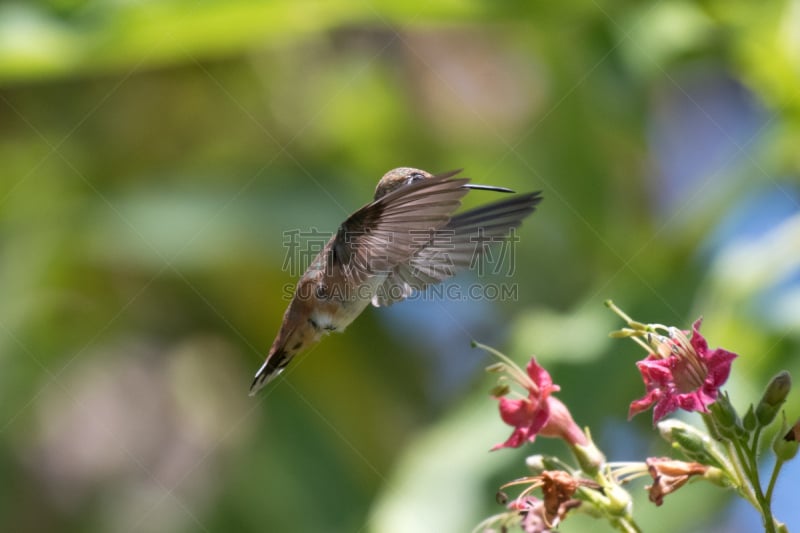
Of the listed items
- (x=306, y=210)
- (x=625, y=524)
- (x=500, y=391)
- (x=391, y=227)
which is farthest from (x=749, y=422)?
(x=306, y=210)

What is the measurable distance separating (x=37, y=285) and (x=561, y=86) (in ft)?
6.48

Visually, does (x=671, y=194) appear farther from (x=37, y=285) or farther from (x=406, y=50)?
(x=37, y=285)

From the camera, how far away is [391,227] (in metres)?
1.71

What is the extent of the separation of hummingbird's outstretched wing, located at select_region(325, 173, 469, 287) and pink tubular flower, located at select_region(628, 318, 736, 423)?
1.27ft

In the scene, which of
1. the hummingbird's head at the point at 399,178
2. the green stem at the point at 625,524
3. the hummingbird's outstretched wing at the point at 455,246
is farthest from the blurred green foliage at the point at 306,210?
the green stem at the point at 625,524

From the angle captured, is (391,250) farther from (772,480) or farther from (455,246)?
(772,480)

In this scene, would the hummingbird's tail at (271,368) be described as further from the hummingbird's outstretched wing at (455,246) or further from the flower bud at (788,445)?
the flower bud at (788,445)

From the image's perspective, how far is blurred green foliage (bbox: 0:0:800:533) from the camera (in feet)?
9.33

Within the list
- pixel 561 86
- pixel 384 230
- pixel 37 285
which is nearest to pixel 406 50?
pixel 561 86

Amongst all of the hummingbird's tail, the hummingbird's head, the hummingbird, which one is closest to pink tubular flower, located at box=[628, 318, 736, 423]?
the hummingbird

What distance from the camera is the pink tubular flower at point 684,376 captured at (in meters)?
1.34

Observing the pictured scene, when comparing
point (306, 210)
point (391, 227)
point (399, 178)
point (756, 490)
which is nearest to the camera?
point (756, 490)

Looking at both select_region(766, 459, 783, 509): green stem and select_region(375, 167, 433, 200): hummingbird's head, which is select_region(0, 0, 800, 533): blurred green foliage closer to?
select_region(375, 167, 433, 200): hummingbird's head

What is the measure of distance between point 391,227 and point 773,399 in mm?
674
